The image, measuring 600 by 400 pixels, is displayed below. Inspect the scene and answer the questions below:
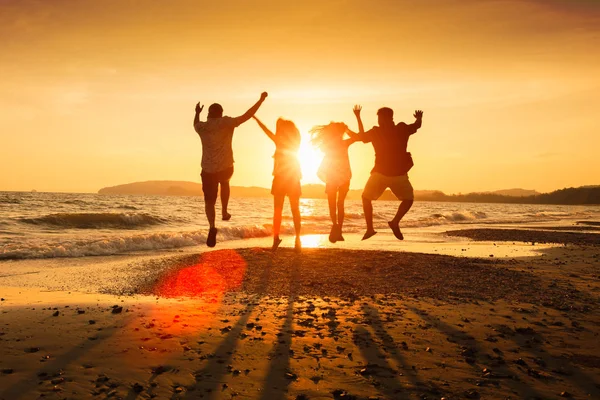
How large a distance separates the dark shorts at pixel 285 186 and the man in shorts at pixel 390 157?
6.11 feet

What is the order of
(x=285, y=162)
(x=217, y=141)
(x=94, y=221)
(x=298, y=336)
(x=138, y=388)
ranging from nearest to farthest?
(x=138, y=388), (x=298, y=336), (x=217, y=141), (x=285, y=162), (x=94, y=221)

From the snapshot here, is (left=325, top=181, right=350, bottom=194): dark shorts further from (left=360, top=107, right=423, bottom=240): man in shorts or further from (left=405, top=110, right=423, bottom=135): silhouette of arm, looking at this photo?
(left=405, top=110, right=423, bottom=135): silhouette of arm

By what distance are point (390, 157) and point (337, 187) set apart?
143 centimetres

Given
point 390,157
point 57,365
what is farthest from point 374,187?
point 57,365

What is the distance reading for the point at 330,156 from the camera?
35.0ft

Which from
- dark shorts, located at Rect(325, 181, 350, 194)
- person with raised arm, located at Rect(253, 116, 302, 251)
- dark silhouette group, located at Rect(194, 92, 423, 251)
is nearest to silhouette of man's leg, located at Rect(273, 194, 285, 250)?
person with raised arm, located at Rect(253, 116, 302, 251)

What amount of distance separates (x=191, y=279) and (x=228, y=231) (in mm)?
16515

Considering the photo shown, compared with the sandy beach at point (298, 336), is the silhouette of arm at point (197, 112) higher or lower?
higher

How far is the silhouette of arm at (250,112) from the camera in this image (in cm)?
976

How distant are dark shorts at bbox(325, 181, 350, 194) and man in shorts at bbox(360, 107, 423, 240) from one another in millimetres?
571

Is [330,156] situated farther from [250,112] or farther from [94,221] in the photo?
[94,221]

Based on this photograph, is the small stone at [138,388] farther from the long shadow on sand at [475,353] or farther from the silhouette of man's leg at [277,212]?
the silhouette of man's leg at [277,212]

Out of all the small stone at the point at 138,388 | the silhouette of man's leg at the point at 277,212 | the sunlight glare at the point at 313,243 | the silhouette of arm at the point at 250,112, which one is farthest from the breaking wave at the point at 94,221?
the small stone at the point at 138,388

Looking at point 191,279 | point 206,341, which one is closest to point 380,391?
point 206,341
